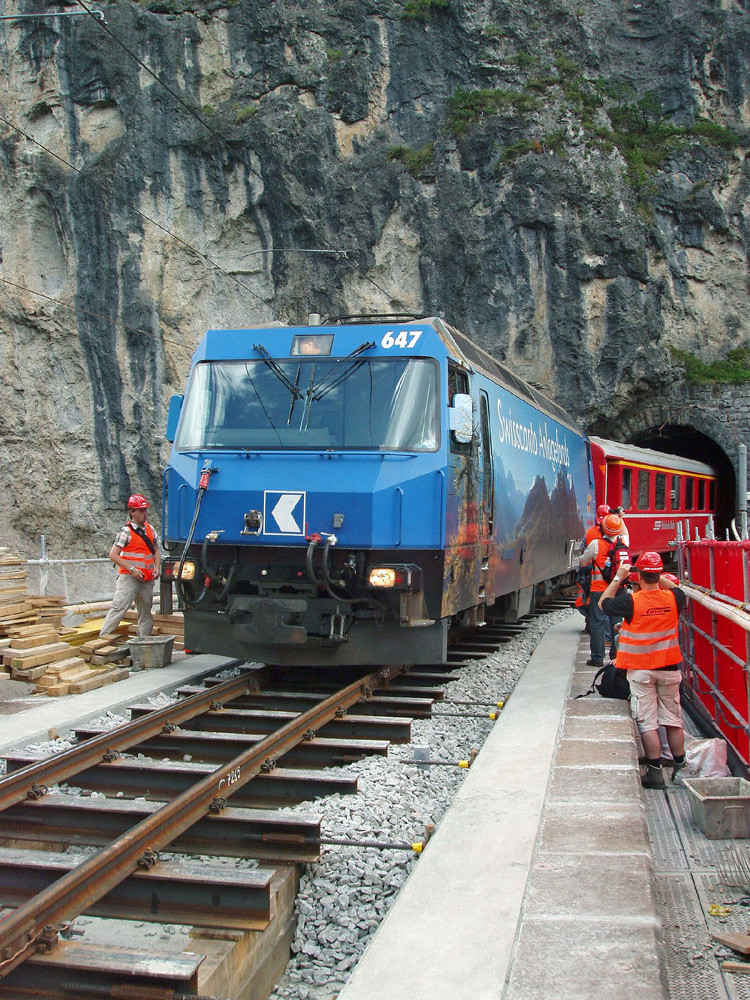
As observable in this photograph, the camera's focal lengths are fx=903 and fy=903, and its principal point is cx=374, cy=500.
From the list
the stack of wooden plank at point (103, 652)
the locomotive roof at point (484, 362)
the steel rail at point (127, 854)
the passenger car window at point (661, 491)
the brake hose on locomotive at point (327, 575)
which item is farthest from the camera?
the passenger car window at point (661, 491)

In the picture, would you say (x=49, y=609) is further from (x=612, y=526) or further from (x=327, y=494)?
(x=612, y=526)

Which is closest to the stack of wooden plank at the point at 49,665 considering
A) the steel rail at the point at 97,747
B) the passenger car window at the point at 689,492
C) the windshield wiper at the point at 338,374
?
the steel rail at the point at 97,747

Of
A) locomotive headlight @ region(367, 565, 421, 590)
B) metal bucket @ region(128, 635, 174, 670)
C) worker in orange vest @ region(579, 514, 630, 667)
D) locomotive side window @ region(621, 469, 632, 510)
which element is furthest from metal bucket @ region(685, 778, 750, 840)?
locomotive side window @ region(621, 469, 632, 510)

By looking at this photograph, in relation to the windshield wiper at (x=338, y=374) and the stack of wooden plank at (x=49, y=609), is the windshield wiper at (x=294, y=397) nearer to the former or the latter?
the windshield wiper at (x=338, y=374)

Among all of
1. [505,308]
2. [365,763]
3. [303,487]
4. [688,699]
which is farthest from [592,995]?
[505,308]

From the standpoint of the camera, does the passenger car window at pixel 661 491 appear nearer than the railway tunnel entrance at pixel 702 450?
Yes

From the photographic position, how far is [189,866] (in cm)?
427

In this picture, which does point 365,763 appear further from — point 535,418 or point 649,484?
point 649,484

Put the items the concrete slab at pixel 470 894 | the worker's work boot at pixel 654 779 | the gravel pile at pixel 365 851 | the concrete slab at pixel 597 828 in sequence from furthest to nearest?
the worker's work boot at pixel 654 779, the concrete slab at pixel 597 828, the gravel pile at pixel 365 851, the concrete slab at pixel 470 894

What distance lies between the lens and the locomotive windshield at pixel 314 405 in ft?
27.1

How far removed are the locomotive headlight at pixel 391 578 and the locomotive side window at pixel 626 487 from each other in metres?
15.3

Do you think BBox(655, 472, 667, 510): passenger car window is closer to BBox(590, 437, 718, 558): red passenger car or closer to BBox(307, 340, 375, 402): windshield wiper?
BBox(590, 437, 718, 558): red passenger car

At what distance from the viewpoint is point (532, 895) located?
3.94m

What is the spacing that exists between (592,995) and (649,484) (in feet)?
71.2
